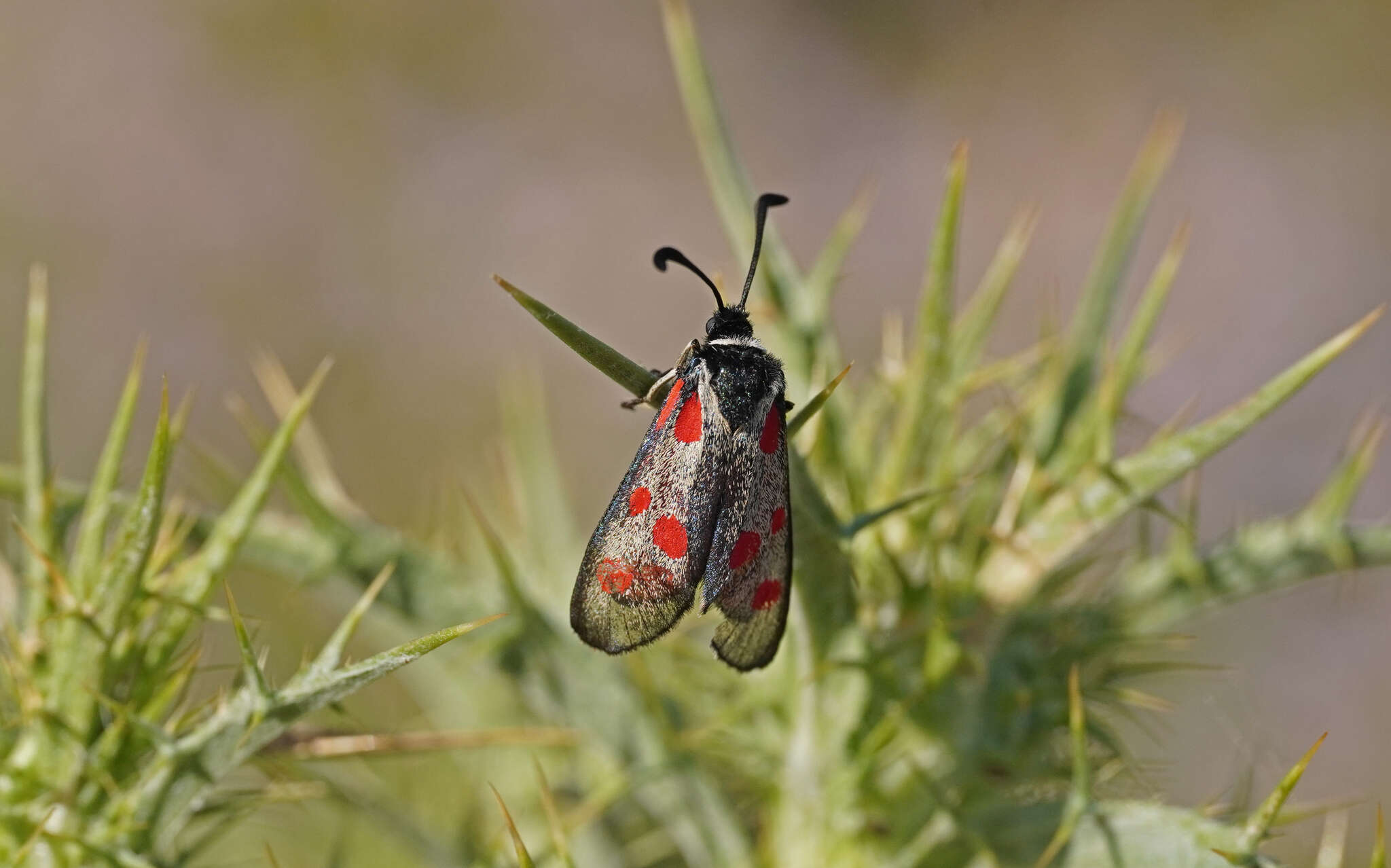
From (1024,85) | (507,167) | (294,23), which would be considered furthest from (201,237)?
(1024,85)

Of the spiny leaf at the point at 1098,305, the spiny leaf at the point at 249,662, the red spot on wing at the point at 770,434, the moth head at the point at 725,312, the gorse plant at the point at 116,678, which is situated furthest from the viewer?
the spiny leaf at the point at 1098,305

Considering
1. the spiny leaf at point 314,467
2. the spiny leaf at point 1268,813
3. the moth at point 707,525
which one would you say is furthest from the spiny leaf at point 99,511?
the spiny leaf at point 1268,813

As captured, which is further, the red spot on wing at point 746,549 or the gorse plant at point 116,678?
the red spot on wing at point 746,549

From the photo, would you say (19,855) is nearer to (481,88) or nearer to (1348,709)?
(1348,709)

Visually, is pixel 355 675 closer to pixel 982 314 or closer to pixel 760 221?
pixel 760 221

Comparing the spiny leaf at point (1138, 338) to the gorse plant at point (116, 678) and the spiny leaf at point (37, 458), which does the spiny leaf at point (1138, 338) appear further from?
the spiny leaf at point (37, 458)

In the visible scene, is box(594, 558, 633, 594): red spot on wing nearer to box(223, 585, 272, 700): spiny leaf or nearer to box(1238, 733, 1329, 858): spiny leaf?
box(223, 585, 272, 700): spiny leaf

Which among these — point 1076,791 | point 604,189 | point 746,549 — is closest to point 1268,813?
point 1076,791
